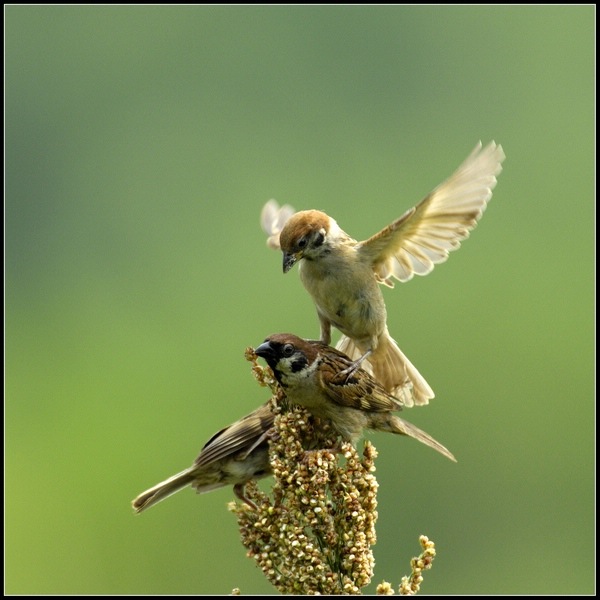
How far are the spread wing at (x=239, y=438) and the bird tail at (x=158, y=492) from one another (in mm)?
131

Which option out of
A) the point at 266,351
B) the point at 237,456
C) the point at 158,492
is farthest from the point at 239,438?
the point at 266,351

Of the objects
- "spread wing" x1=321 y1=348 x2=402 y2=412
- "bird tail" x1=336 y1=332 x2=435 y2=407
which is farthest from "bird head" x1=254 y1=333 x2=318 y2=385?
"bird tail" x1=336 y1=332 x2=435 y2=407

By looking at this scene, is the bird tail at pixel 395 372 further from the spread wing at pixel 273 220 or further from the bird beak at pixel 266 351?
the bird beak at pixel 266 351

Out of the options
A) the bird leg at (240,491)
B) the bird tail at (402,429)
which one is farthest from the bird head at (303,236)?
the bird leg at (240,491)

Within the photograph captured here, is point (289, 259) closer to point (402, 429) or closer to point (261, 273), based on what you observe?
point (402, 429)

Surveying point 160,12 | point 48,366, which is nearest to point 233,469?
point 48,366

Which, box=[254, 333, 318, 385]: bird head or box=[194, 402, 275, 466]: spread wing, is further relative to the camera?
box=[194, 402, 275, 466]: spread wing

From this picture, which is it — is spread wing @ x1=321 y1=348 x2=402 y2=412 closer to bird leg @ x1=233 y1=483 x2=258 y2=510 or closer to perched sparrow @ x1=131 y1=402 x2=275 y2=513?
perched sparrow @ x1=131 y1=402 x2=275 y2=513

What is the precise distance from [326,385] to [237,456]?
0.88 meters

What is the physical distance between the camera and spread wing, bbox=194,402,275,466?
7125mm

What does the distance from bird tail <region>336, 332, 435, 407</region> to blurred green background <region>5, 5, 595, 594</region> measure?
7590 mm

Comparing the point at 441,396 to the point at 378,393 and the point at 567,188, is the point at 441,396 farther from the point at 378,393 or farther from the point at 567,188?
the point at 378,393

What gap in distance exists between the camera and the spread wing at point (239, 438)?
23.4 ft

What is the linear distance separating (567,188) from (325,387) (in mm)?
29395
